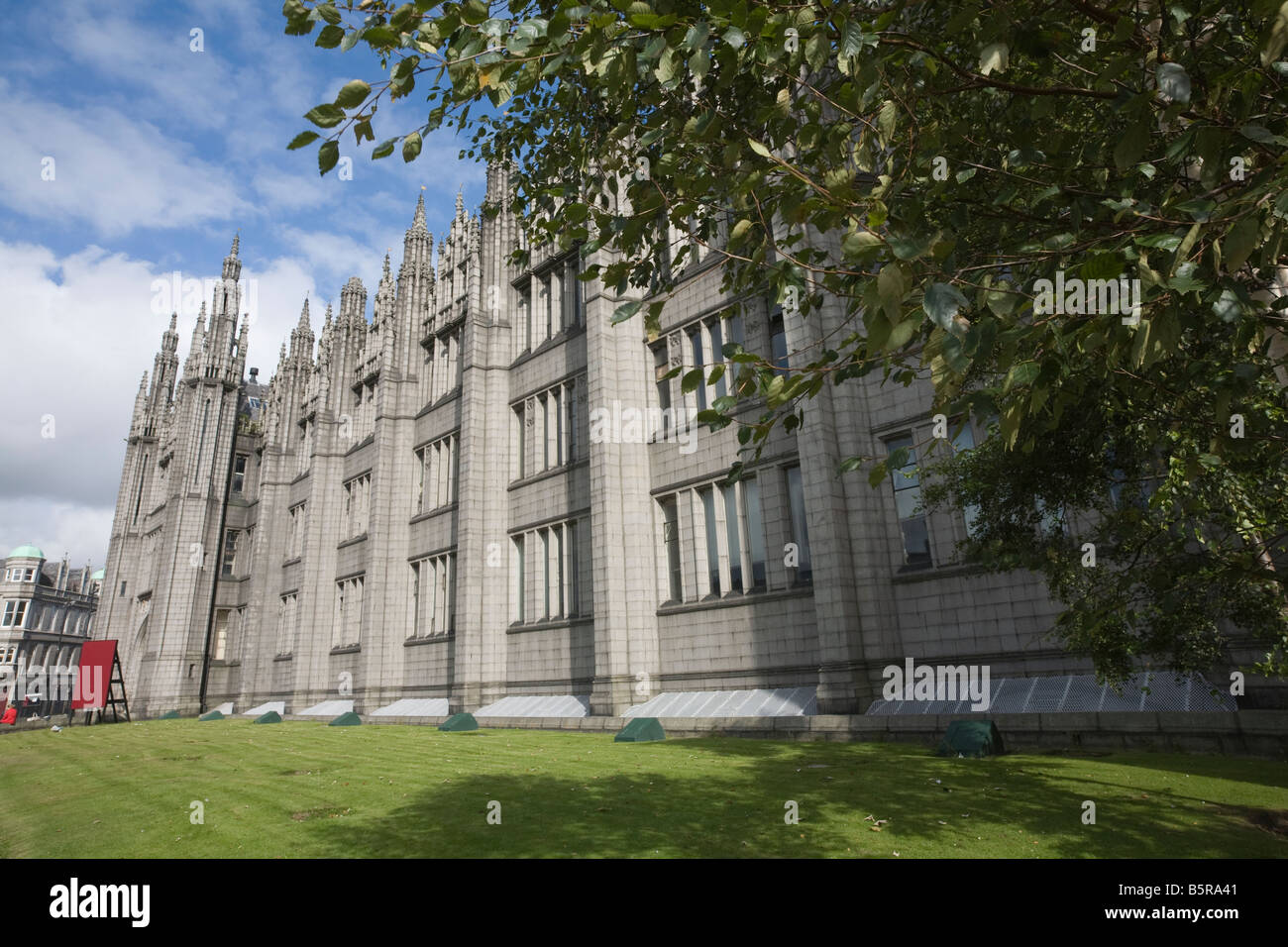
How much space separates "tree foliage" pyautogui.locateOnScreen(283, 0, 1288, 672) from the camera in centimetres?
385

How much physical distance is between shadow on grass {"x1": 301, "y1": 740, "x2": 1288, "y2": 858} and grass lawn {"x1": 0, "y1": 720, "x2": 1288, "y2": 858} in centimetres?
3

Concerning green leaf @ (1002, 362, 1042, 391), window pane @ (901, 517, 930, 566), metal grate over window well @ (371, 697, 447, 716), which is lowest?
metal grate over window well @ (371, 697, 447, 716)

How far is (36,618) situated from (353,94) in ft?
452

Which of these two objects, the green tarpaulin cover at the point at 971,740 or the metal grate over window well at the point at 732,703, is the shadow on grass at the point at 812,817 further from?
the metal grate over window well at the point at 732,703

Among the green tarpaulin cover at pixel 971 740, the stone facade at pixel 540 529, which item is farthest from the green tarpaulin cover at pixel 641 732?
the green tarpaulin cover at pixel 971 740

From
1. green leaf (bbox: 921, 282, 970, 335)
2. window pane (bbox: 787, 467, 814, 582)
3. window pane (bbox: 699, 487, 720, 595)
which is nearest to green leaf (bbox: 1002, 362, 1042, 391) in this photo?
green leaf (bbox: 921, 282, 970, 335)

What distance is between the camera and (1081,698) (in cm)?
1591

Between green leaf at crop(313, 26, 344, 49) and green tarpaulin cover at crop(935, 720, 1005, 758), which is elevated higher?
green leaf at crop(313, 26, 344, 49)

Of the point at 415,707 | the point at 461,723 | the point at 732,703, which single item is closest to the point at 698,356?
the point at 732,703

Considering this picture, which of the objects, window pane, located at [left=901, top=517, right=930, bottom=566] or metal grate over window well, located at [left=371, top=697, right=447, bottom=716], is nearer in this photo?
window pane, located at [left=901, top=517, right=930, bottom=566]

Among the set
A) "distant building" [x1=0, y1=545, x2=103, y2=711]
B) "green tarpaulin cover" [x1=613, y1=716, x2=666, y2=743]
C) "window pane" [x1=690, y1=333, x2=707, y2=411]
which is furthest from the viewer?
"distant building" [x1=0, y1=545, x2=103, y2=711]

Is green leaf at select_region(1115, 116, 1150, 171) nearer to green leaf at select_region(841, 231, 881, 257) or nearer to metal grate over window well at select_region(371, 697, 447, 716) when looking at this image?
green leaf at select_region(841, 231, 881, 257)

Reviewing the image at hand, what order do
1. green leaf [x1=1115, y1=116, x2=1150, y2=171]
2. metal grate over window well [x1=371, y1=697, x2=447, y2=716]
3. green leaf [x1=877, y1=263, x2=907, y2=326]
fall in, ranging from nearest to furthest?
green leaf [x1=877, y1=263, x2=907, y2=326]
green leaf [x1=1115, y1=116, x2=1150, y2=171]
metal grate over window well [x1=371, y1=697, x2=447, y2=716]
